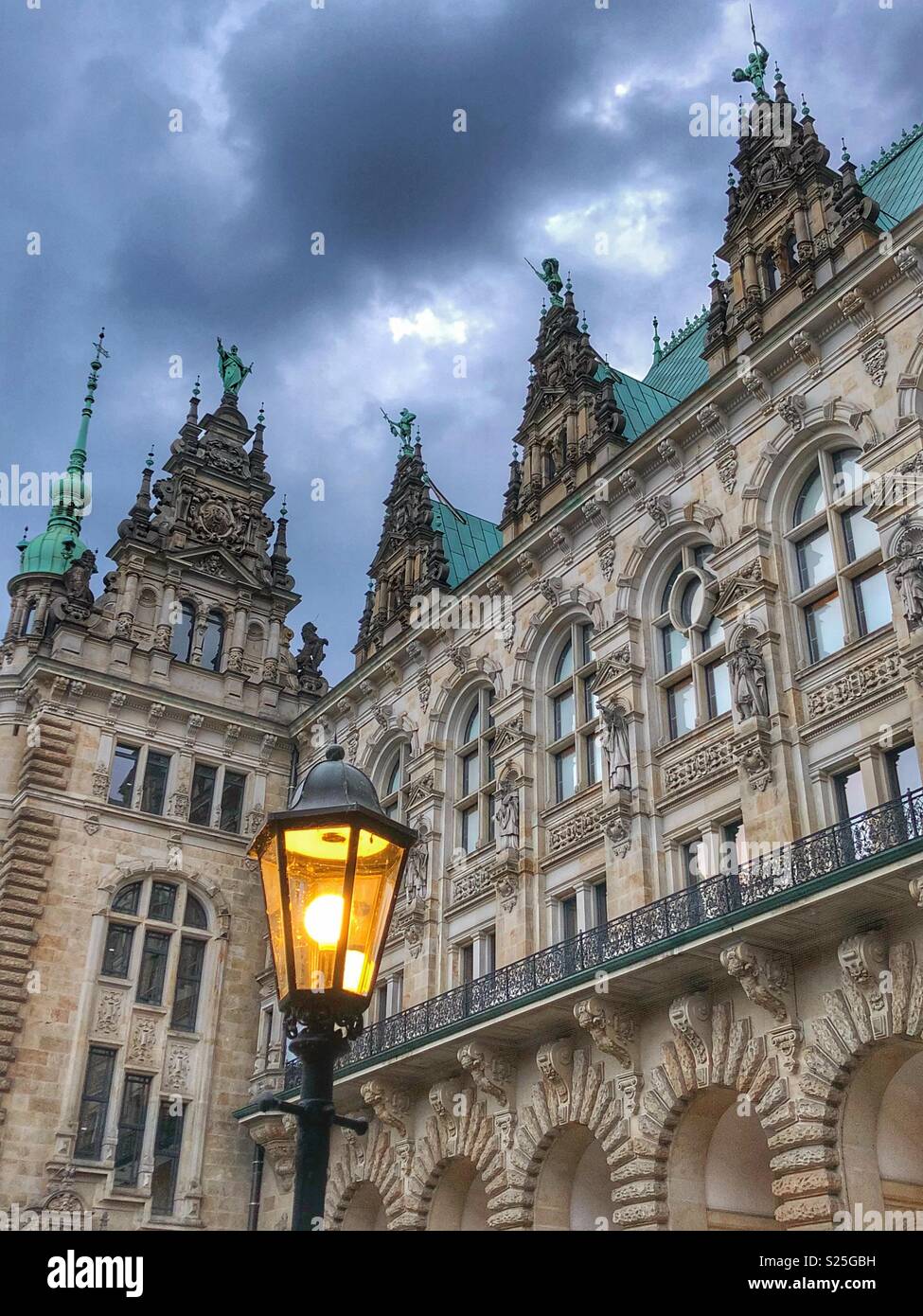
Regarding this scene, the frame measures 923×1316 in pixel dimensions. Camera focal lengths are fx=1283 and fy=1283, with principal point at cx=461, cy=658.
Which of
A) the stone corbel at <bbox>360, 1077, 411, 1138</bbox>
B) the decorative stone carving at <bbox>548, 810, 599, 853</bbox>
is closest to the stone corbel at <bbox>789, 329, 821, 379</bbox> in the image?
the decorative stone carving at <bbox>548, 810, 599, 853</bbox>

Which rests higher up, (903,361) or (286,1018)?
(903,361)

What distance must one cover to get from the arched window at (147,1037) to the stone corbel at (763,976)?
1849 cm

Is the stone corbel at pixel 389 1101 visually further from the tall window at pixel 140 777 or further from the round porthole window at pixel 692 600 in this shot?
the tall window at pixel 140 777

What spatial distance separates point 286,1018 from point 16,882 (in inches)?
1052

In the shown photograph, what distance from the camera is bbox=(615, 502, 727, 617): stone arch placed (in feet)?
83.9

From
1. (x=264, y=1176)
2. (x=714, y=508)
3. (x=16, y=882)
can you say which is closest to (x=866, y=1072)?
(x=714, y=508)

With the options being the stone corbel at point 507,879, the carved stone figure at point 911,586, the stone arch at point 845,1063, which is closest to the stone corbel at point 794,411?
the carved stone figure at point 911,586

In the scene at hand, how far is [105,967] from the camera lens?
1286 inches

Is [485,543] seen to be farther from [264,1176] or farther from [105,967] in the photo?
[264,1176]

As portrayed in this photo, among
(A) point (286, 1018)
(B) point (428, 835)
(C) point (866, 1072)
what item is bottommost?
(A) point (286, 1018)

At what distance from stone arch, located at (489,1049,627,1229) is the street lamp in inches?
611

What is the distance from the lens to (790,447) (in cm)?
2344

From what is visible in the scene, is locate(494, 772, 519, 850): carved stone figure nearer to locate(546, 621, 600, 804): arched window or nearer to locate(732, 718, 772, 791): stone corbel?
locate(546, 621, 600, 804): arched window

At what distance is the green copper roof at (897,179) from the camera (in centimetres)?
2662
